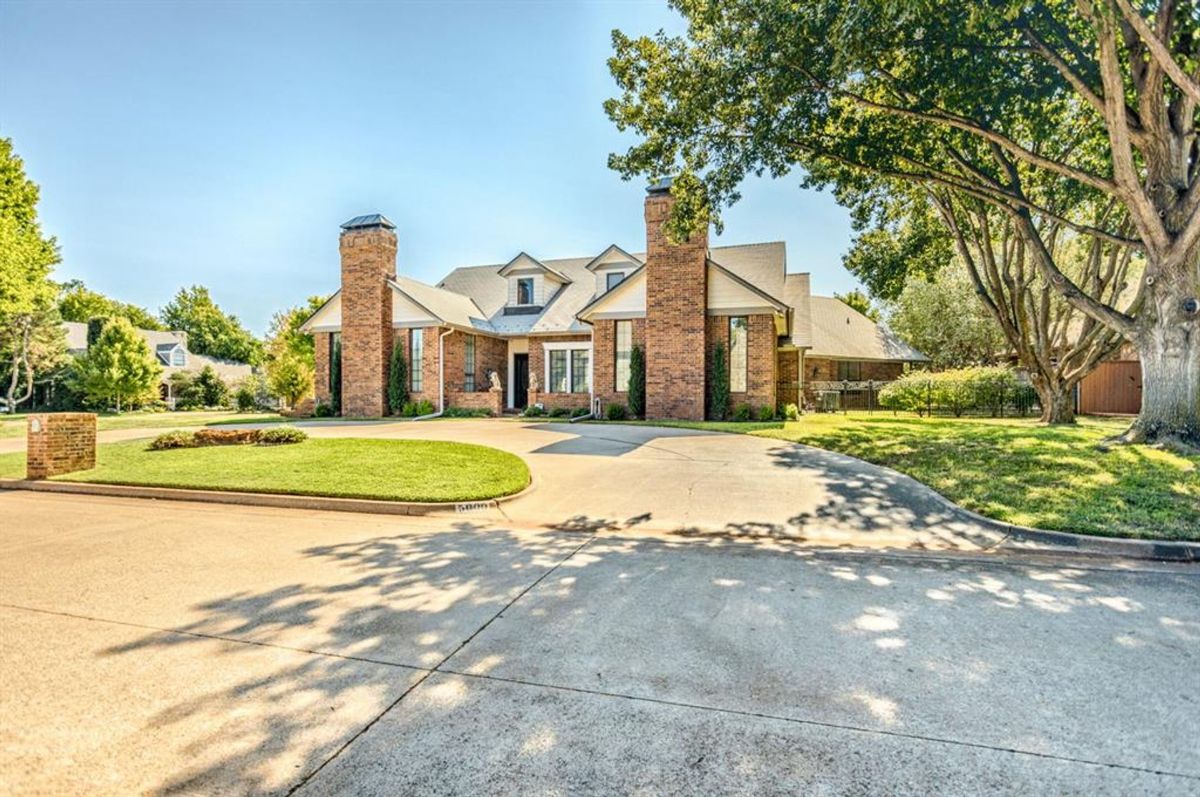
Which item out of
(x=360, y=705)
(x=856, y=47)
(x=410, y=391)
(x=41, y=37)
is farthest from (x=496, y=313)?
(x=360, y=705)

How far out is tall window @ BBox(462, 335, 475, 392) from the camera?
24.5m

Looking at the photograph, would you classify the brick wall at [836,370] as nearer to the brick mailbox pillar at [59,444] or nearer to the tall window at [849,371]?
the tall window at [849,371]

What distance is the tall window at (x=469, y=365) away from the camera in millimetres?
24500

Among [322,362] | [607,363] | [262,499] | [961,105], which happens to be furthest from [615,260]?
[262,499]

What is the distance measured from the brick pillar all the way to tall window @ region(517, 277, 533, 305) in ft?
27.4

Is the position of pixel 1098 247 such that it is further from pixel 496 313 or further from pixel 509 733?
pixel 496 313

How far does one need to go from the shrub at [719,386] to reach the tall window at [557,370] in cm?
677

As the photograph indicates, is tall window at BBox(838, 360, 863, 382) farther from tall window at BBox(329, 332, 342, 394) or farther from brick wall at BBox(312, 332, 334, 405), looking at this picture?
brick wall at BBox(312, 332, 334, 405)

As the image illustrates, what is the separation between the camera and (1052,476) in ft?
27.7

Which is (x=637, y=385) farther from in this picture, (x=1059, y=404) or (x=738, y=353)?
(x=1059, y=404)

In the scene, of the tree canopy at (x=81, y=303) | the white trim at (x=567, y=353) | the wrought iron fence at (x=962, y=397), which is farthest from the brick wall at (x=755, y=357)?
the tree canopy at (x=81, y=303)

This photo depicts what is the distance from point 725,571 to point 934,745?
261cm

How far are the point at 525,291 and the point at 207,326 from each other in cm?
5427

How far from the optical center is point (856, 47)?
29.6 ft
